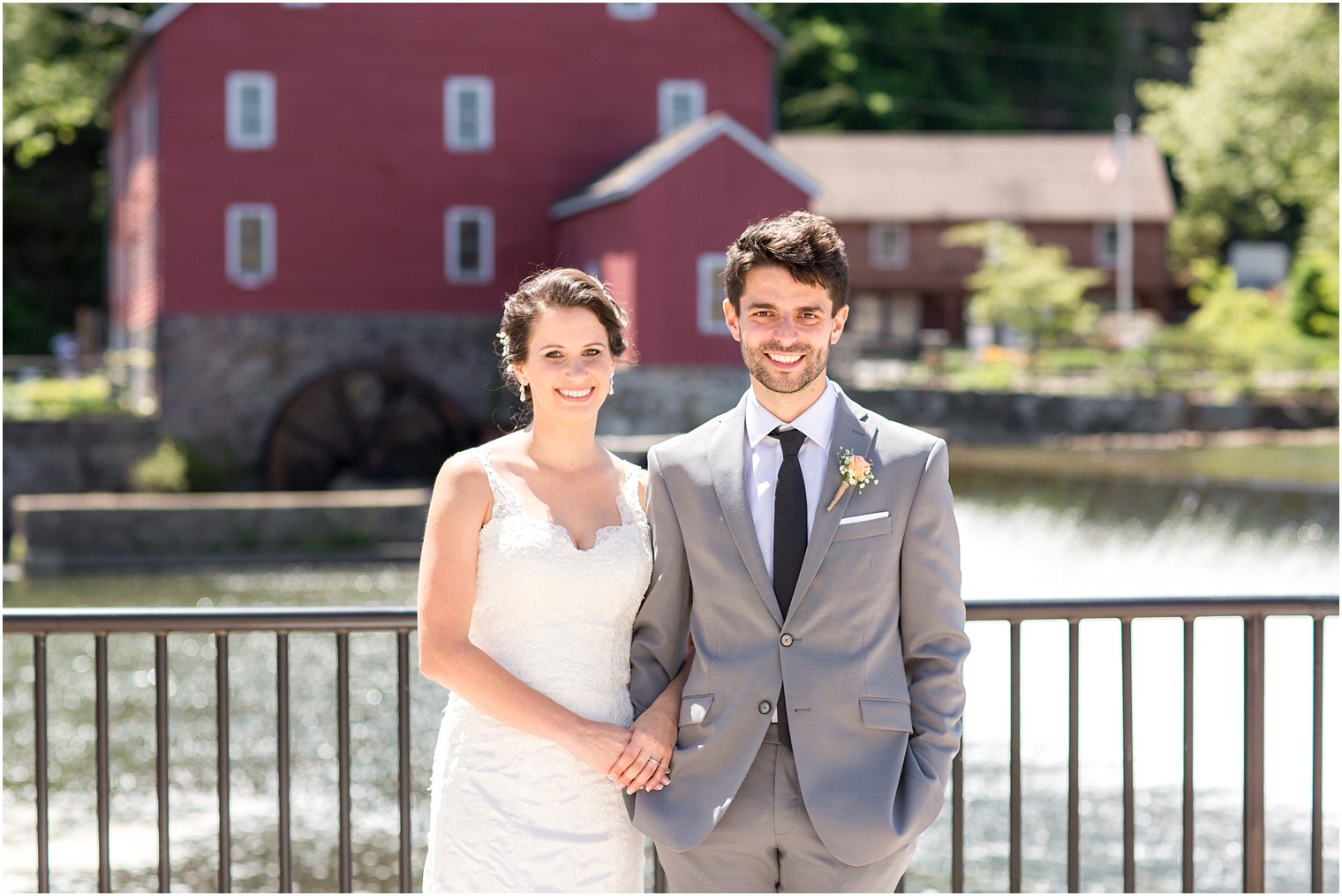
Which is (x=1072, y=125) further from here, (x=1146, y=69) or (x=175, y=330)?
(x=175, y=330)

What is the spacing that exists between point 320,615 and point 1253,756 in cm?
244

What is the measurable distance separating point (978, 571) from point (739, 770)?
53.9ft

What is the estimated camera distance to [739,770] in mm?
3012

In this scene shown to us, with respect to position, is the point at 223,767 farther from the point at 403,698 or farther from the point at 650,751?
the point at 650,751

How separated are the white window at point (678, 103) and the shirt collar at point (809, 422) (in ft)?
84.4

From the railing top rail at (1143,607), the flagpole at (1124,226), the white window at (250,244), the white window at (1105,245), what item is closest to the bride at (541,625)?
the railing top rail at (1143,607)

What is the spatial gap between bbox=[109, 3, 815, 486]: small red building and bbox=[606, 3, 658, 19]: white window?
5cm

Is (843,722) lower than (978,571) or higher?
higher

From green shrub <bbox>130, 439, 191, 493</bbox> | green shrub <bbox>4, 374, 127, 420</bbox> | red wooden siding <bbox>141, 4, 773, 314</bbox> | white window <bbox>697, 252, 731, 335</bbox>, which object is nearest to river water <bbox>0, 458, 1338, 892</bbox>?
green shrub <bbox>130, 439, 191, 493</bbox>

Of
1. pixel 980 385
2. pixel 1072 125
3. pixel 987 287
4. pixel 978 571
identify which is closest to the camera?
pixel 978 571

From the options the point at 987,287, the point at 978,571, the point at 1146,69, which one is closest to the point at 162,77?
the point at 978,571

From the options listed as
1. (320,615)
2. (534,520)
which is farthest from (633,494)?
(320,615)

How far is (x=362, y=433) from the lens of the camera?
87.1 feet

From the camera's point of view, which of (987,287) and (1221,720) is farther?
(987,287)
